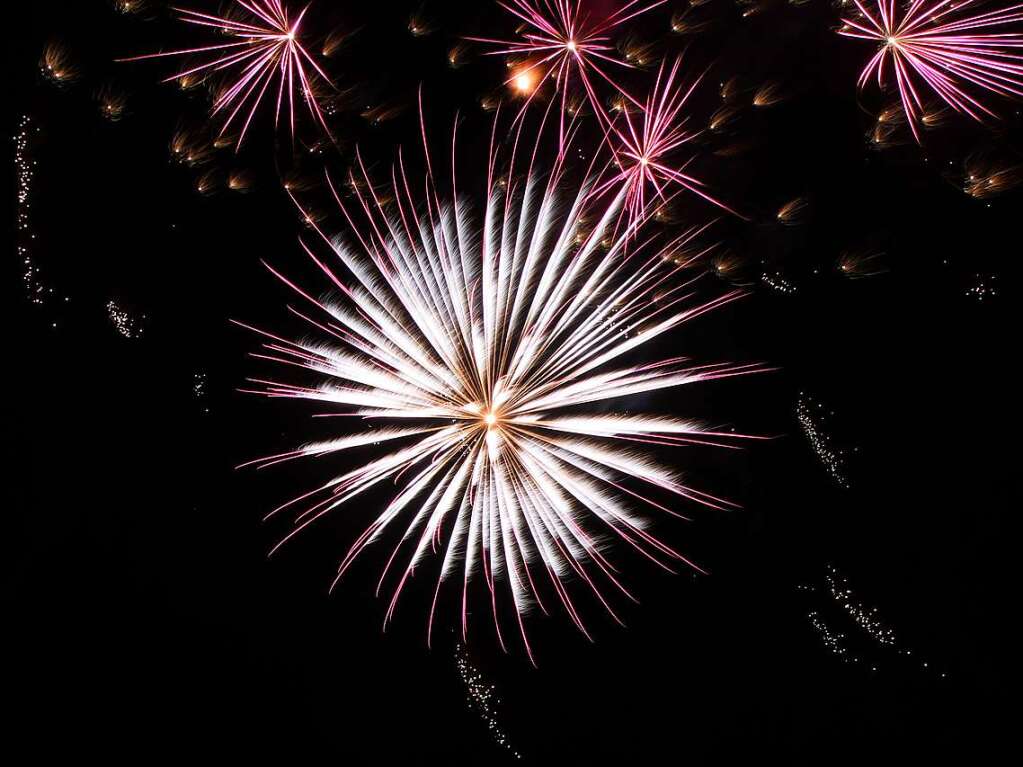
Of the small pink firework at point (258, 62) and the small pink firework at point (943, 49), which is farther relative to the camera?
the small pink firework at point (258, 62)

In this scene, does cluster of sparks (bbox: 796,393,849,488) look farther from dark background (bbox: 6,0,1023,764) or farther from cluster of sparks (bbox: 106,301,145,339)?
cluster of sparks (bbox: 106,301,145,339)

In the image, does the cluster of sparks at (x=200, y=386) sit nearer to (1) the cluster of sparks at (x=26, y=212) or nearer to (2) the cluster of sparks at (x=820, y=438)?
(1) the cluster of sparks at (x=26, y=212)

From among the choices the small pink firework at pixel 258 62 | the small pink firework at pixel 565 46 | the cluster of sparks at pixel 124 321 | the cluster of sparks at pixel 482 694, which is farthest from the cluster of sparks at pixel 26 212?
the cluster of sparks at pixel 482 694

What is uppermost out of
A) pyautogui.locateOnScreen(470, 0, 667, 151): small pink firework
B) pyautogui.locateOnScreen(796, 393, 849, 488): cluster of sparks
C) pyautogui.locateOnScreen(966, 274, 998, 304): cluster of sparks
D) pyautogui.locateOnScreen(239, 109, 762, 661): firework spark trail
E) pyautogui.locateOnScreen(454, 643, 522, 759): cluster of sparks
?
pyautogui.locateOnScreen(470, 0, 667, 151): small pink firework

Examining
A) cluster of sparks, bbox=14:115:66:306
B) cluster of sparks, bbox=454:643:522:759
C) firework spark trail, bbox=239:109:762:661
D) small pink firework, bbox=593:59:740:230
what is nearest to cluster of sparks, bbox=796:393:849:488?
firework spark trail, bbox=239:109:762:661

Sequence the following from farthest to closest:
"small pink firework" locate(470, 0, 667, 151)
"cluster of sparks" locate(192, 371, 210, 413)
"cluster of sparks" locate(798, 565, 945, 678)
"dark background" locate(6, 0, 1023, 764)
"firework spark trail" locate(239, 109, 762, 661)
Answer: "cluster of sparks" locate(192, 371, 210, 413) < "cluster of sparks" locate(798, 565, 945, 678) < "dark background" locate(6, 0, 1023, 764) < "small pink firework" locate(470, 0, 667, 151) < "firework spark trail" locate(239, 109, 762, 661)

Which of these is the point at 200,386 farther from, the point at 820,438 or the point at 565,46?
the point at 820,438
